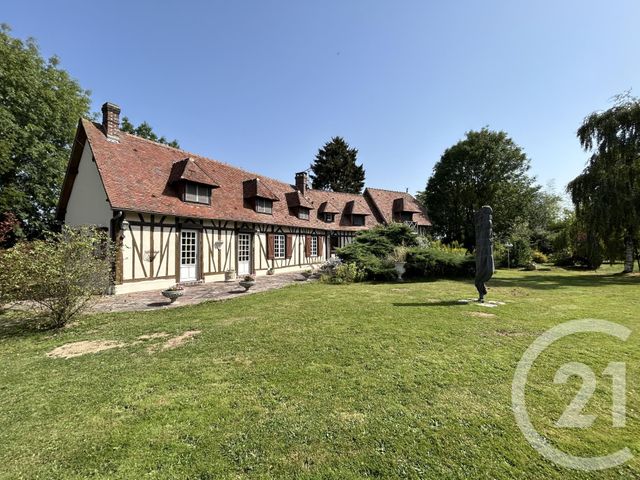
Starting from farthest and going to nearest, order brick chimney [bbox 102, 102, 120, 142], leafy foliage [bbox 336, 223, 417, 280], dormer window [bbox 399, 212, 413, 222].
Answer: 1. dormer window [bbox 399, 212, 413, 222]
2. leafy foliage [bbox 336, 223, 417, 280]
3. brick chimney [bbox 102, 102, 120, 142]

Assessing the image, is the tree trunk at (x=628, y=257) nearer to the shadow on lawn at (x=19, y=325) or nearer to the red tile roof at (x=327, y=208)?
the red tile roof at (x=327, y=208)

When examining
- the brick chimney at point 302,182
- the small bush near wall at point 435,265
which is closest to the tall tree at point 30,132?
the brick chimney at point 302,182

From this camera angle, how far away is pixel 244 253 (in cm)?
1463

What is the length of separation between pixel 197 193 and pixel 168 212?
6.97 ft

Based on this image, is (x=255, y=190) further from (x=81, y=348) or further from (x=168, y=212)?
(x=81, y=348)

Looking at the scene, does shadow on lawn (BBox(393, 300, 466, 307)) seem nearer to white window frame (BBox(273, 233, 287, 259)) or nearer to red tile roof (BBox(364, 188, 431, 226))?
white window frame (BBox(273, 233, 287, 259))

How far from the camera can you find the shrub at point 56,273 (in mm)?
Result: 5727

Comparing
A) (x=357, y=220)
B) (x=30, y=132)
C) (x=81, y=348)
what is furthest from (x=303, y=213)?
(x=30, y=132)

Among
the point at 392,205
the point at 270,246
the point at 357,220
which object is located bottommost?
the point at 270,246

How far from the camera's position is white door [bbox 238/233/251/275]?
47.1 feet

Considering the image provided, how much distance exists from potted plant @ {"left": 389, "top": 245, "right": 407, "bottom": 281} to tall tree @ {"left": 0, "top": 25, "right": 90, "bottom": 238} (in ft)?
59.9

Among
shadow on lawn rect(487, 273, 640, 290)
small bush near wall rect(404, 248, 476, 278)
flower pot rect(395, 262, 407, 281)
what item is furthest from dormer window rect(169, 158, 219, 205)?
shadow on lawn rect(487, 273, 640, 290)

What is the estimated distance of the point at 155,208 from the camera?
422 inches

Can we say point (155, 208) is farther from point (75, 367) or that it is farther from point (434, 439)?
point (434, 439)
